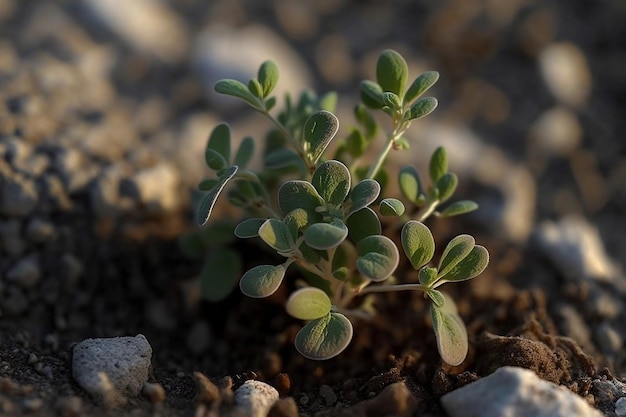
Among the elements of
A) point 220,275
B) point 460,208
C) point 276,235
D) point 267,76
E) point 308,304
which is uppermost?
point 267,76

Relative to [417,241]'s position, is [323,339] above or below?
below

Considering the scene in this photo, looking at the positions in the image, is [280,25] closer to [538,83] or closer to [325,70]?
[325,70]

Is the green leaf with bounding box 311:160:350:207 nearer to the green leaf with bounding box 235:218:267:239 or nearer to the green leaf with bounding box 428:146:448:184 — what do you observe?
the green leaf with bounding box 235:218:267:239

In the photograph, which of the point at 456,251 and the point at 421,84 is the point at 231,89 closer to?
the point at 421,84

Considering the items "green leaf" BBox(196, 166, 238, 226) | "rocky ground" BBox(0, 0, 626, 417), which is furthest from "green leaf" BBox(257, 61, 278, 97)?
"rocky ground" BBox(0, 0, 626, 417)

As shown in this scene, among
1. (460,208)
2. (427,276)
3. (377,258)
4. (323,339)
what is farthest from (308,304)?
(460,208)

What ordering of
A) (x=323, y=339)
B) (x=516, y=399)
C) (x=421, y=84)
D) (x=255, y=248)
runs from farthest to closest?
(x=255, y=248) < (x=421, y=84) < (x=323, y=339) < (x=516, y=399)

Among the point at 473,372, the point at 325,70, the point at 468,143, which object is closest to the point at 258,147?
the point at 325,70
